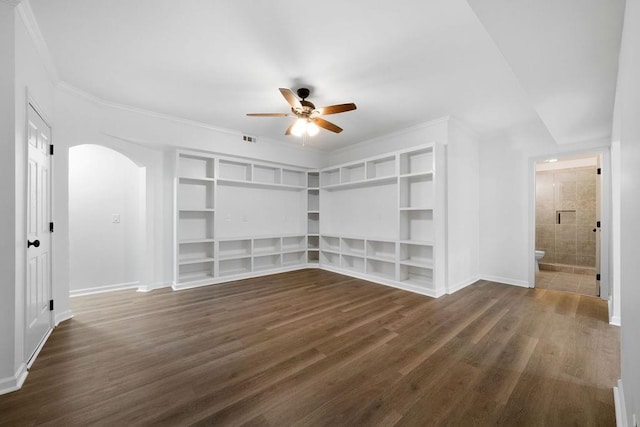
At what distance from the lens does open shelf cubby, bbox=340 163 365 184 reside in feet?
17.5

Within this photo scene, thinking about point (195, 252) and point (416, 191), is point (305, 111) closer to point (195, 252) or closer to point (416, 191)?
point (416, 191)

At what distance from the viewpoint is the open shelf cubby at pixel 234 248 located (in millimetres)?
4752

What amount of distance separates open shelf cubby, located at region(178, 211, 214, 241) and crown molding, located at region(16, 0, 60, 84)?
228cm

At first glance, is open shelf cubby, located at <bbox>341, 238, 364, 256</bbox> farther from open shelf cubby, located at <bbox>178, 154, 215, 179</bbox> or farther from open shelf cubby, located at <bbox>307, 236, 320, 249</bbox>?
open shelf cubby, located at <bbox>178, 154, 215, 179</bbox>

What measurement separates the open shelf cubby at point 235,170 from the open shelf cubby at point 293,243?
5.05 ft

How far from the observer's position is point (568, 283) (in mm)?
4516

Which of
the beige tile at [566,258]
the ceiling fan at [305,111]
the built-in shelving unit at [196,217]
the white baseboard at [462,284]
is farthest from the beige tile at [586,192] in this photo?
the built-in shelving unit at [196,217]

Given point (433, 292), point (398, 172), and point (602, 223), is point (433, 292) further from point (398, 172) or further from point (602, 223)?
point (602, 223)

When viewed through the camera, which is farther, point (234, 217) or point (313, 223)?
point (313, 223)

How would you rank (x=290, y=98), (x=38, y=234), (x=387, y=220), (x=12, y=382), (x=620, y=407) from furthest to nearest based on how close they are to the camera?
(x=387, y=220) → (x=290, y=98) → (x=38, y=234) → (x=12, y=382) → (x=620, y=407)

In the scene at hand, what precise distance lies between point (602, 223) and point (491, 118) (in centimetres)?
207

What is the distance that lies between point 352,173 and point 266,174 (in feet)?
5.96

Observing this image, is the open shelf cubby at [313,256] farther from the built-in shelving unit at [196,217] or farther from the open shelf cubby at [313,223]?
the built-in shelving unit at [196,217]

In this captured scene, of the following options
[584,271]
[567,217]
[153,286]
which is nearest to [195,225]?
[153,286]
